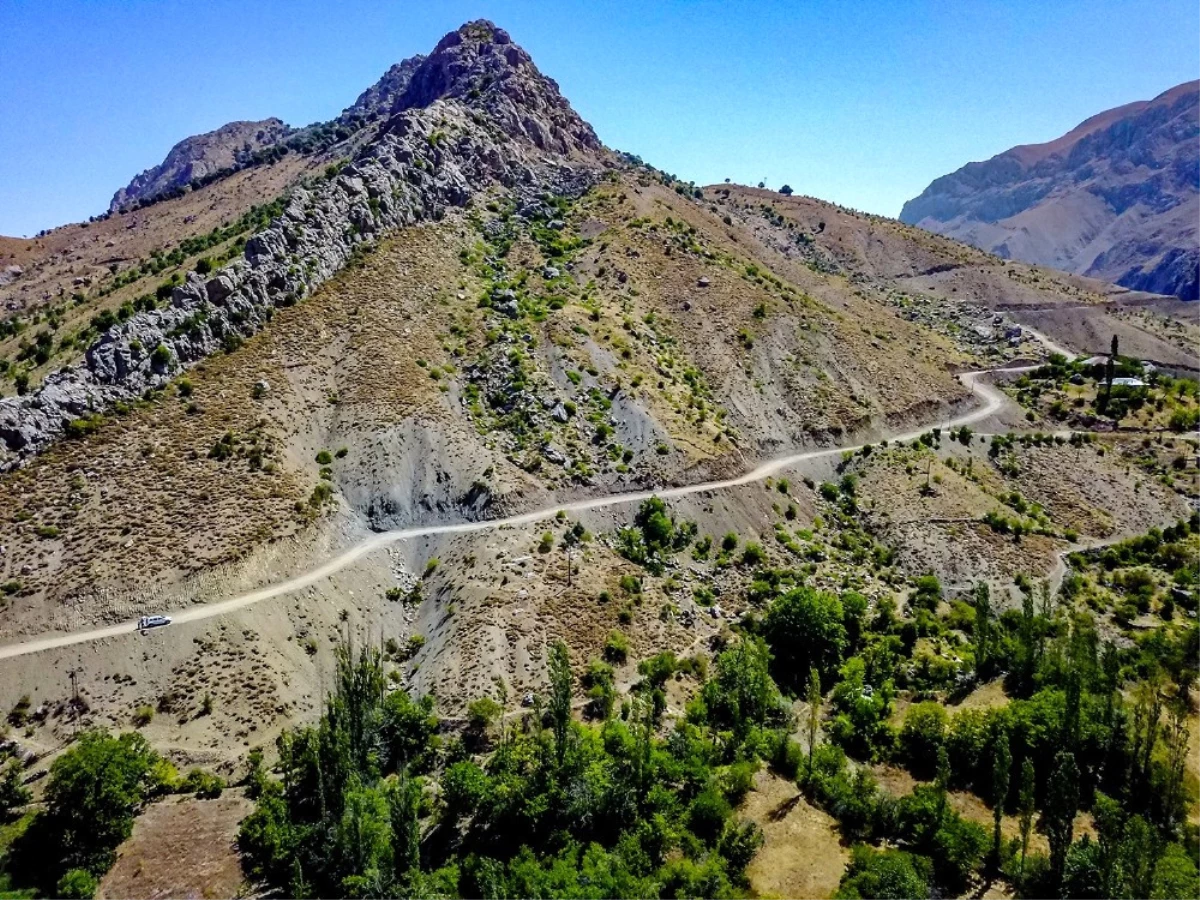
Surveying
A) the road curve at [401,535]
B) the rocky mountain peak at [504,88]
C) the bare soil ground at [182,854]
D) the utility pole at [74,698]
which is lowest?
the bare soil ground at [182,854]

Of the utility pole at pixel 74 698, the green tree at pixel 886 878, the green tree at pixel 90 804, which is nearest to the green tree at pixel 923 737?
the green tree at pixel 886 878

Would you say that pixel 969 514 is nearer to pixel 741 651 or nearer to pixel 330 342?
pixel 741 651

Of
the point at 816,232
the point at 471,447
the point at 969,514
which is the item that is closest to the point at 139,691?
the point at 471,447

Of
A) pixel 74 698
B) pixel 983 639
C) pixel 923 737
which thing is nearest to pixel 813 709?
pixel 923 737

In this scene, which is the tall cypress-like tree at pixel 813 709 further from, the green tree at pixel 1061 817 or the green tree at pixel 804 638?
the green tree at pixel 1061 817

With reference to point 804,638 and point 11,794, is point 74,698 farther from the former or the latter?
point 804,638

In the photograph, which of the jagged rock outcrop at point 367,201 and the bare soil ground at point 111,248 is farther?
the bare soil ground at point 111,248
